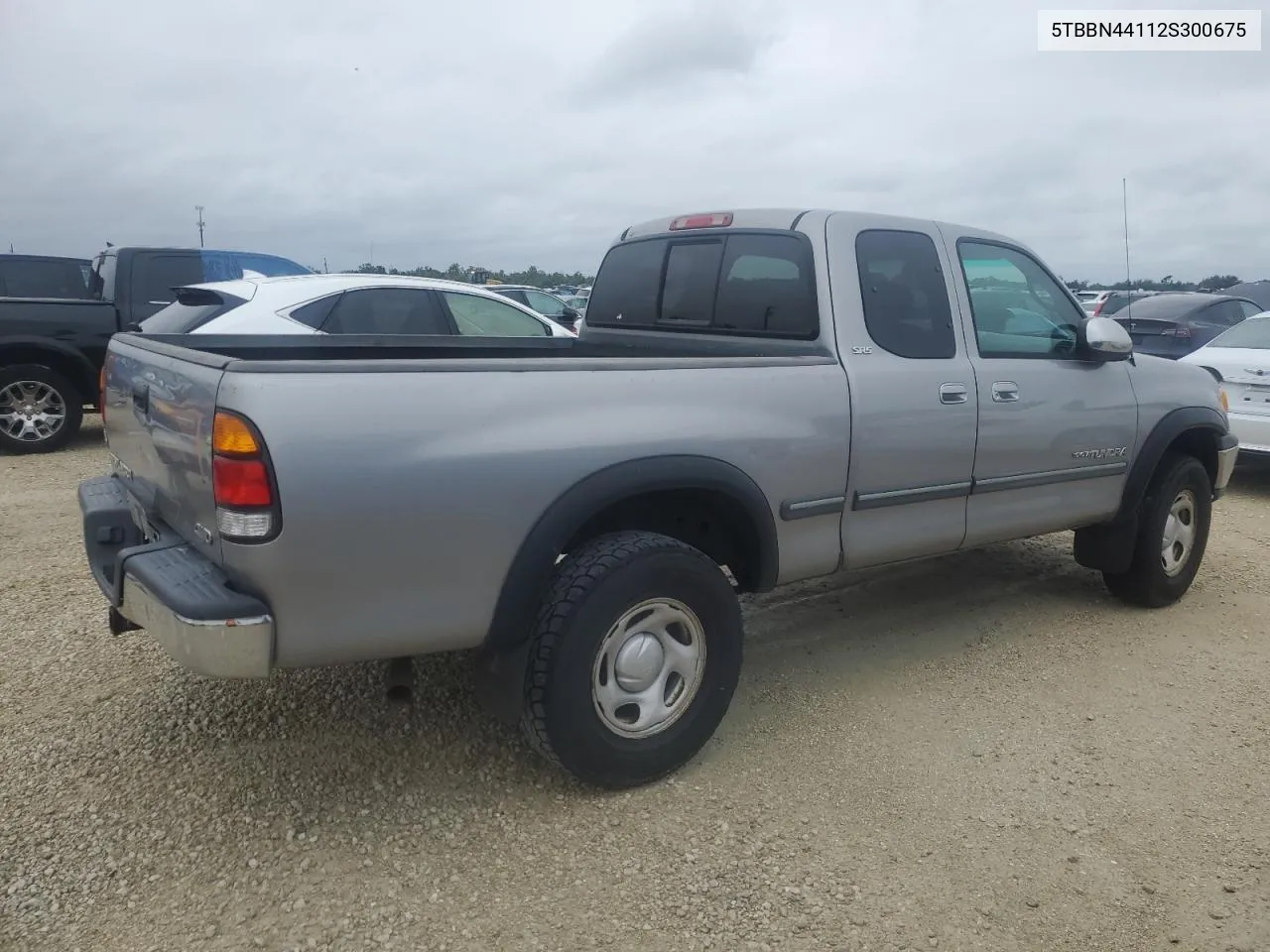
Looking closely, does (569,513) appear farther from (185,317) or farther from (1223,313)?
(1223,313)

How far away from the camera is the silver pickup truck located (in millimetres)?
2455

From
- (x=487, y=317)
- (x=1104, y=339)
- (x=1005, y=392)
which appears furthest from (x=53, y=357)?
(x=1104, y=339)

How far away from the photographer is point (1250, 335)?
8.48 m

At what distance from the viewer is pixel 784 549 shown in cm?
343

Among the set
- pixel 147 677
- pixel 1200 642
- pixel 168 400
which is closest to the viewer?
pixel 168 400

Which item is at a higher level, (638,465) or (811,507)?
(638,465)

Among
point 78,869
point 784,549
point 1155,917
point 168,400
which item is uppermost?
point 168,400

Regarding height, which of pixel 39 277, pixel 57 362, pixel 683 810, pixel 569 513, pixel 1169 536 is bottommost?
pixel 683 810

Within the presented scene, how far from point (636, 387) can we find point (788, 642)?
1905 mm

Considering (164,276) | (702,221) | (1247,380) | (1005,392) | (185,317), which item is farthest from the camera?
(164,276)

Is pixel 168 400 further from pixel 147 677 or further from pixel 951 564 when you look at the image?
pixel 951 564

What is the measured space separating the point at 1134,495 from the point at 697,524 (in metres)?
2.52

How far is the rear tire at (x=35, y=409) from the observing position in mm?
8344

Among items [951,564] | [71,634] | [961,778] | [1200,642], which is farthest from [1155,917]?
[71,634]
